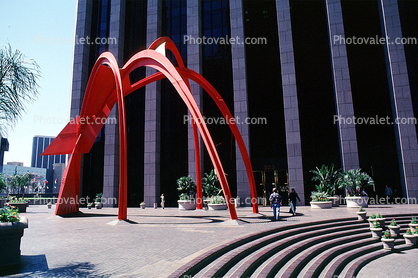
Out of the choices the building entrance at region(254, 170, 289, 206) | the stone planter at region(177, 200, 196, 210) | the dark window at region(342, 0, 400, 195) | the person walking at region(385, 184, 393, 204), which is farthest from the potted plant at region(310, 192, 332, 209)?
the stone planter at region(177, 200, 196, 210)

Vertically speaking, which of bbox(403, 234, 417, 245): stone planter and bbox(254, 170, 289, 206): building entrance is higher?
bbox(254, 170, 289, 206): building entrance

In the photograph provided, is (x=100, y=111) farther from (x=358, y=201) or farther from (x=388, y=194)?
(x=388, y=194)

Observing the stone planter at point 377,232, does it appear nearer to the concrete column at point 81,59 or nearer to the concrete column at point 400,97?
the concrete column at point 400,97

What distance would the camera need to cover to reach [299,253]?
942cm

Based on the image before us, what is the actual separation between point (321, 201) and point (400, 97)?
12.7 m

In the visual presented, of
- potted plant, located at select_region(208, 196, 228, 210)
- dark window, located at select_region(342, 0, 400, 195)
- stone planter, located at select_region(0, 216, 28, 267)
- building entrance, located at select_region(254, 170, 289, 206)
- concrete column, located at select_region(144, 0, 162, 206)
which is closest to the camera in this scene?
stone planter, located at select_region(0, 216, 28, 267)

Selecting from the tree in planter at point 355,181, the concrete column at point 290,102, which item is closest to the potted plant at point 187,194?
the concrete column at point 290,102

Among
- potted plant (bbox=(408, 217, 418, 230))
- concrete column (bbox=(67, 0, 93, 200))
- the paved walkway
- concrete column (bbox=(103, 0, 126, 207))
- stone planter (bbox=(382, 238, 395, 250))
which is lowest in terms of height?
stone planter (bbox=(382, 238, 395, 250))

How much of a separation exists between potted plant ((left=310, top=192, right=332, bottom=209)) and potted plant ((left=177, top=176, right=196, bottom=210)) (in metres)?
9.70

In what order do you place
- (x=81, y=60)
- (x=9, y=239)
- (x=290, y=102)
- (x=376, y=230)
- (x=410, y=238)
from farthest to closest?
(x=81, y=60) → (x=290, y=102) → (x=376, y=230) → (x=410, y=238) → (x=9, y=239)

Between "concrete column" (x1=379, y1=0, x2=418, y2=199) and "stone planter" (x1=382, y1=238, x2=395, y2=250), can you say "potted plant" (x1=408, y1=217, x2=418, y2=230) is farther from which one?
"concrete column" (x1=379, y1=0, x2=418, y2=199)

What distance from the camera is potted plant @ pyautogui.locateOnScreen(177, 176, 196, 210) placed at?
890 inches

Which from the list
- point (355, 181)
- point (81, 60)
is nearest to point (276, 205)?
point (355, 181)

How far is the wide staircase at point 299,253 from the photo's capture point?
6754 mm
